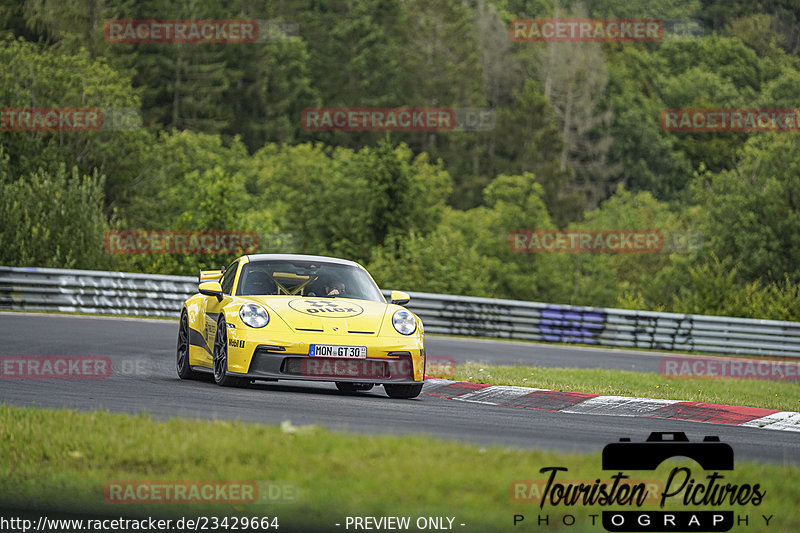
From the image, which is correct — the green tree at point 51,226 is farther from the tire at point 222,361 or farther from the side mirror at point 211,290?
the tire at point 222,361

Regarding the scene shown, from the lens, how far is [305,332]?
11.9 metres

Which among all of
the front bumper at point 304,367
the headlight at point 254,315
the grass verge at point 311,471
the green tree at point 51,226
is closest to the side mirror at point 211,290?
the headlight at point 254,315

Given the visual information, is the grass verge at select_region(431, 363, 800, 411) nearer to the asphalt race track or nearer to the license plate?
the asphalt race track

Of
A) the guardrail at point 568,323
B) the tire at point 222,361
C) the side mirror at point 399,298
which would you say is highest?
the side mirror at point 399,298

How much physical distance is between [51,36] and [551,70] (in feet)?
135

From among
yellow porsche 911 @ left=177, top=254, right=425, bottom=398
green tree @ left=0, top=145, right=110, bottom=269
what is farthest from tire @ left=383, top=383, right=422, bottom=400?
green tree @ left=0, top=145, right=110, bottom=269

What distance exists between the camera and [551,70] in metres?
103

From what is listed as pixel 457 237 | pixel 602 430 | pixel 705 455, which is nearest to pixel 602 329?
pixel 602 430

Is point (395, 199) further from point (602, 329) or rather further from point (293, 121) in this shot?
point (293, 121)

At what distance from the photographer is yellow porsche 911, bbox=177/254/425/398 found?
1182cm

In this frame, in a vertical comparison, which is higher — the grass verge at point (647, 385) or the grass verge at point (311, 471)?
the grass verge at point (311, 471)

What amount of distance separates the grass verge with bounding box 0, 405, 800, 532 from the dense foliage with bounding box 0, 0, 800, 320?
84.7 feet

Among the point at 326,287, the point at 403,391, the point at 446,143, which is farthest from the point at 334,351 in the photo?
the point at 446,143

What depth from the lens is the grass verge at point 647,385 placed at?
44.7ft
